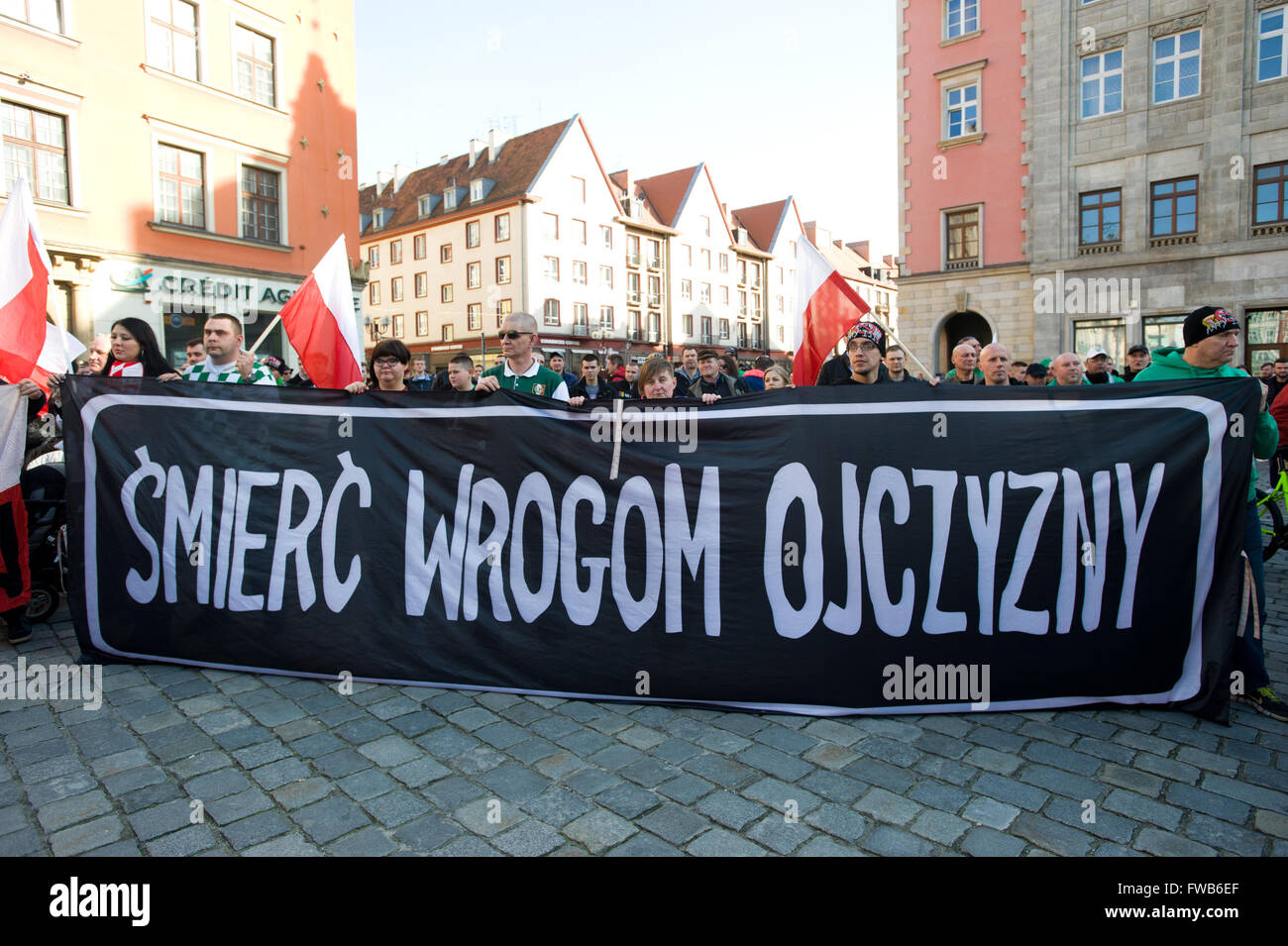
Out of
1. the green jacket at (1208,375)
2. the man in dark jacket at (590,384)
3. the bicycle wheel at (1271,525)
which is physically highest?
the man in dark jacket at (590,384)

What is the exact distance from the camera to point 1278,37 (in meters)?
22.1

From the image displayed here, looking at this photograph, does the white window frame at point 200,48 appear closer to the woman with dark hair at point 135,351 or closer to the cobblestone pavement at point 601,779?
the woman with dark hair at point 135,351

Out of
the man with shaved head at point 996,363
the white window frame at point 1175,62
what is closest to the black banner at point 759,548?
the man with shaved head at point 996,363

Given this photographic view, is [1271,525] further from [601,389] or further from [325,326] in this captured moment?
[325,326]

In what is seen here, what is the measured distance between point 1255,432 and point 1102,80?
2677cm

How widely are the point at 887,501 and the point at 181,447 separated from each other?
4006 mm

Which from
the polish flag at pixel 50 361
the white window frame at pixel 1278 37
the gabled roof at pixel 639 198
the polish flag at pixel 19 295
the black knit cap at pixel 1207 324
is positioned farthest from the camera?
the gabled roof at pixel 639 198

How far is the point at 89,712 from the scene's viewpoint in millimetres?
3965

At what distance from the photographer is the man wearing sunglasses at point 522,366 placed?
576cm

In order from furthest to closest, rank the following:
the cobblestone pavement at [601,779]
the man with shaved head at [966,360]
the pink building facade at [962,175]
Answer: the pink building facade at [962,175]
the man with shaved head at [966,360]
the cobblestone pavement at [601,779]

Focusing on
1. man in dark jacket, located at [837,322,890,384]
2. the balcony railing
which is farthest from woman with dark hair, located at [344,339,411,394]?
the balcony railing

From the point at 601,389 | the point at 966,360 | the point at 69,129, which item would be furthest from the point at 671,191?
the point at 966,360

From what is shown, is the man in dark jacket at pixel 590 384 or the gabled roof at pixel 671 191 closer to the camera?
the man in dark jacket at pixel 590 384

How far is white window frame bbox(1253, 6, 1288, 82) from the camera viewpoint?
72.1 feet
